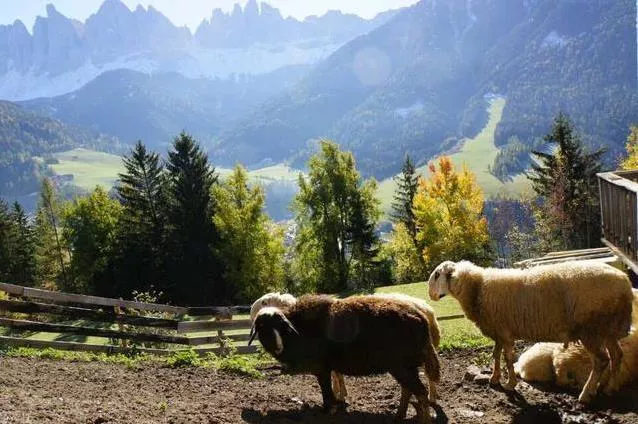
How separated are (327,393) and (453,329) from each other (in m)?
12.4

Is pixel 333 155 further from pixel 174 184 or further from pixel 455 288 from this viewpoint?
pixel 455 288

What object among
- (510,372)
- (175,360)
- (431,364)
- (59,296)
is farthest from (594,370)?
(59,296)


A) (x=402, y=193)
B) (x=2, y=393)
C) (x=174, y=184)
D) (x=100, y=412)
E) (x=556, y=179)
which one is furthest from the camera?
(x=402, y=193)

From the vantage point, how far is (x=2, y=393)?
28.2 ft

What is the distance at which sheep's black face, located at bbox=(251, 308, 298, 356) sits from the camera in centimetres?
839

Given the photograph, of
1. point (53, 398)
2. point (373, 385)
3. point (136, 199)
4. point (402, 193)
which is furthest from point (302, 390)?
point (402, 193)

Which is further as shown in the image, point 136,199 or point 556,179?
point 136,199

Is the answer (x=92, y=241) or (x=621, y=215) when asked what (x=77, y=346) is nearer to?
(x=621, y=215)

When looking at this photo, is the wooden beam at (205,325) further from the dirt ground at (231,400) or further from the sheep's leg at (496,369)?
the sheep's leg at (496,369)

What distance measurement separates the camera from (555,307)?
9.09 meters

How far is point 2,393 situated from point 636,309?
10.9 m

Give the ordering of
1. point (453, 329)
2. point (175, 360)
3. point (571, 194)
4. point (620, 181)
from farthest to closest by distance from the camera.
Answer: point (571, 194) < point (453, 329) < point (175, 360) < point (620, 181)

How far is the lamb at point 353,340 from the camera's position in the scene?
8.02 meters

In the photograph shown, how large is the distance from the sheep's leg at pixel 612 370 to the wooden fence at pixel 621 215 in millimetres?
1905
